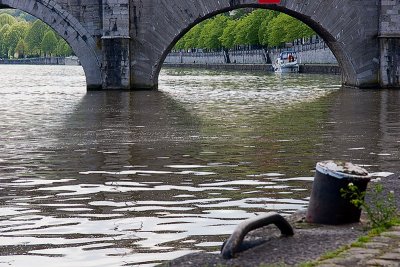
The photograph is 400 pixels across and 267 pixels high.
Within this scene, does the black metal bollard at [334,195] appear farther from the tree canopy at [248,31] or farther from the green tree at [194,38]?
the green tree at [194,38]

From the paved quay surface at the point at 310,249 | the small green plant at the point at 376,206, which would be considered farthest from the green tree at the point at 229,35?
the paved quay surface at the point at 310,249

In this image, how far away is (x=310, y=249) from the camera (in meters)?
6.25

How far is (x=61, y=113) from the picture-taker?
2359 centimetres

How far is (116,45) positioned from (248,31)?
66098mm

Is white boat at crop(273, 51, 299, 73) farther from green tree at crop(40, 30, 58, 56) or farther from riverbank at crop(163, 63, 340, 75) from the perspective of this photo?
green tree at crop(40, 30, 58, 56)

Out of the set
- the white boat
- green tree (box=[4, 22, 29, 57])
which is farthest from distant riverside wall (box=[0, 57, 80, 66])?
the white boat

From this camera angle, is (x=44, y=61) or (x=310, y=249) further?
(x=44, y=61)

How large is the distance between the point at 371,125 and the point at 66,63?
447 ft

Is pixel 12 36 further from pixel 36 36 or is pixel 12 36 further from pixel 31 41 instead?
pixel 36 36

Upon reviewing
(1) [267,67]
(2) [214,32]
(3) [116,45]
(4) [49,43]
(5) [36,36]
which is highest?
(5) [36,36]

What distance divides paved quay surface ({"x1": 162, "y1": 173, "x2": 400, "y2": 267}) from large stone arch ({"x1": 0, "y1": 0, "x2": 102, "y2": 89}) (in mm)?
27778

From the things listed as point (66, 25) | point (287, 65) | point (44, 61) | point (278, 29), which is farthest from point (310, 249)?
point (44, 61)

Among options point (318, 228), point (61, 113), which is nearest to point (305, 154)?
point (318, 228)

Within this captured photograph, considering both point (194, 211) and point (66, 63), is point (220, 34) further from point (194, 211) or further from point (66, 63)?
point (194, 211)
